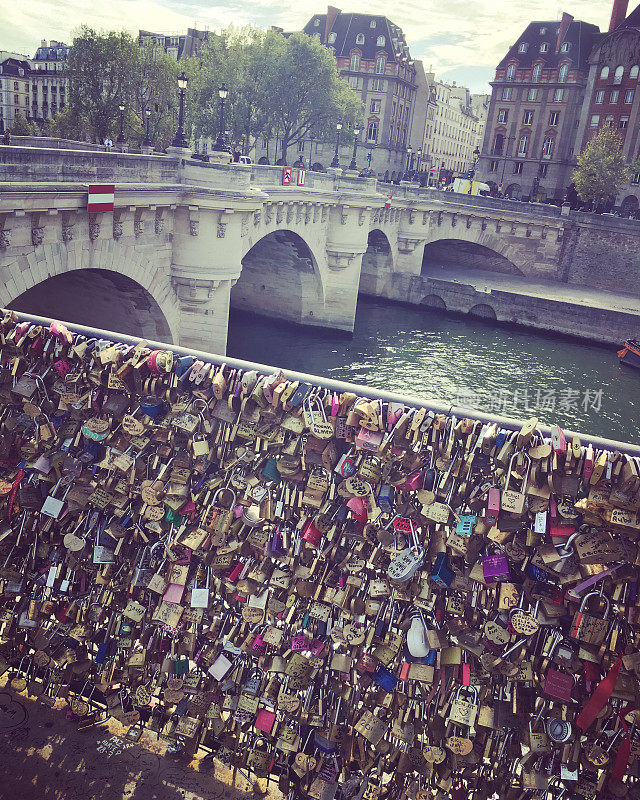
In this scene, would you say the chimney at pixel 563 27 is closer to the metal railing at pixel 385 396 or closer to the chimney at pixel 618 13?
the chimney at pixel 618 13

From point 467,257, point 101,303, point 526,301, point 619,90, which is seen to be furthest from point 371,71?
point 101,303

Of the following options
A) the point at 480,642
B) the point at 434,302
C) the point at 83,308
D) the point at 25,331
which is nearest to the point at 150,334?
the point at 83,308

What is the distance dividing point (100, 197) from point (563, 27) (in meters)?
68.4

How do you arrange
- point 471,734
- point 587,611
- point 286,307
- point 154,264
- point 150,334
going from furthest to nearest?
1. point 286,307
2. point 150,334
3. point 154,264
4. point 471,734
5. point 587,611

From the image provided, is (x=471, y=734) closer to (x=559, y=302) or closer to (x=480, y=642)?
(x=480, y=642)

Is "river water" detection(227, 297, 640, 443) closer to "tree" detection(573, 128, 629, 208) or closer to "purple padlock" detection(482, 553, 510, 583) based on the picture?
"tree" detection(573, 128, 629, 208)

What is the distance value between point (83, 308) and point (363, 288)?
27277 mm

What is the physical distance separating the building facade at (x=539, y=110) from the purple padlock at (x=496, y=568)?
6766cm

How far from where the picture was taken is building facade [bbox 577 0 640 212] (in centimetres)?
6147

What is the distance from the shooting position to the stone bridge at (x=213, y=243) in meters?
14.5

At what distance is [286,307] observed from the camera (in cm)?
3669

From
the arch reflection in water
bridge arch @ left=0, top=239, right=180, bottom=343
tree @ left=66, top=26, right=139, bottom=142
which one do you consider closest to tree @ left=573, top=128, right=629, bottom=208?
tree @ left=66, top=26, right=139, bottom=142

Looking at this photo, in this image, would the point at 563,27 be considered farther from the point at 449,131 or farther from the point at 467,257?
the point at 449,131

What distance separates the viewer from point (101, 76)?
51.6 meters
